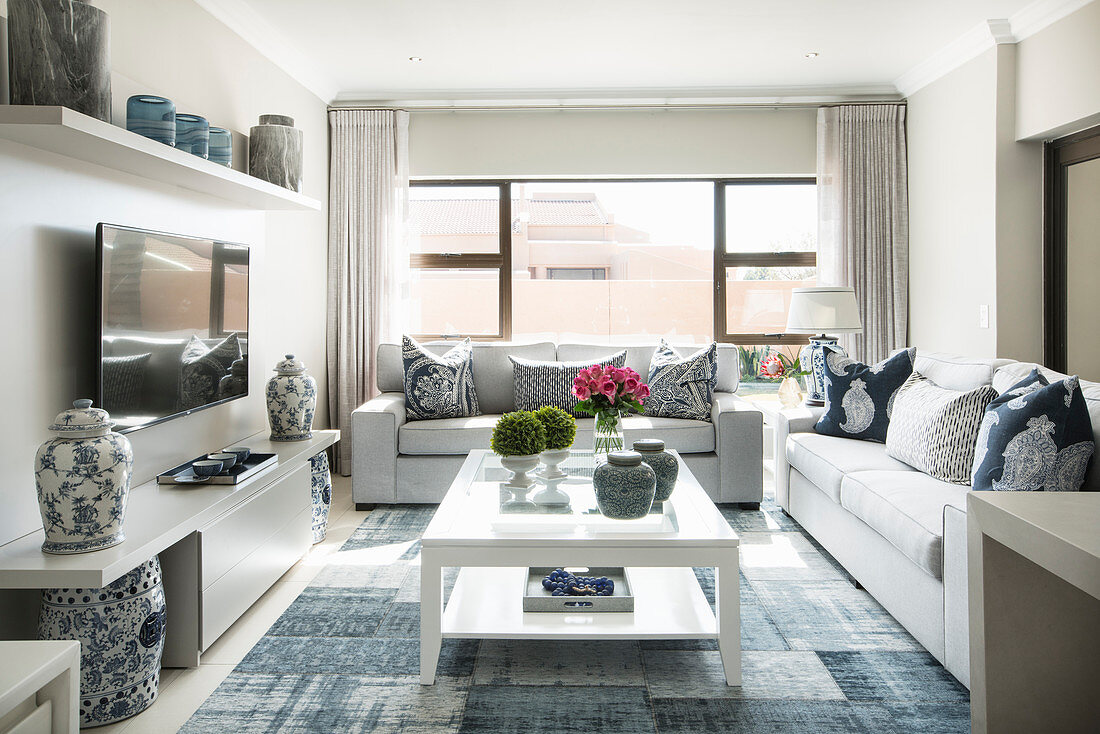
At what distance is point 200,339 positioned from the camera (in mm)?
2951

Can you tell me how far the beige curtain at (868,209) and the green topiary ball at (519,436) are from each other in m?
3.12

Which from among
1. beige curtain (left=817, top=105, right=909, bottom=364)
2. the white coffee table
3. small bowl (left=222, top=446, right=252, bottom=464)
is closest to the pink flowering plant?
the white coffee table

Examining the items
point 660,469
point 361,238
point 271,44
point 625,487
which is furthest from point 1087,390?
point 361,238

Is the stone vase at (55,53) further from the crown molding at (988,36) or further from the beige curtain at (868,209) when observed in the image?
the beige curtain at (868,209)

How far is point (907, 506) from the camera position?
2.40 metres

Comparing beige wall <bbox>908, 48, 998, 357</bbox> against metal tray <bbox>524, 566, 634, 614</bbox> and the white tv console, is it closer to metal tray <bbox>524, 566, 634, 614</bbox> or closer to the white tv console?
metal tray <bbox>524, 566, 634, 614</bbox>

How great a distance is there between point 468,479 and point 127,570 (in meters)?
1.23

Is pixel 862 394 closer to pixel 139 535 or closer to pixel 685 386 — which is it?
pixel 685 386

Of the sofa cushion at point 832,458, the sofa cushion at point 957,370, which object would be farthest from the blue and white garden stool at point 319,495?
the sofa cushion at point 957,370

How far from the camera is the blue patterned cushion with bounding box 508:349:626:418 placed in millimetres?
4328

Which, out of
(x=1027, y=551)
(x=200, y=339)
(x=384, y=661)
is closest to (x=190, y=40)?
(x=200, y=339)

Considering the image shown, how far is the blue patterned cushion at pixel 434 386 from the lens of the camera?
426cm

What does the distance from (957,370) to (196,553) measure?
297cm

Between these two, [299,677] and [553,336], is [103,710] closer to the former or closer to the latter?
[299,677]
